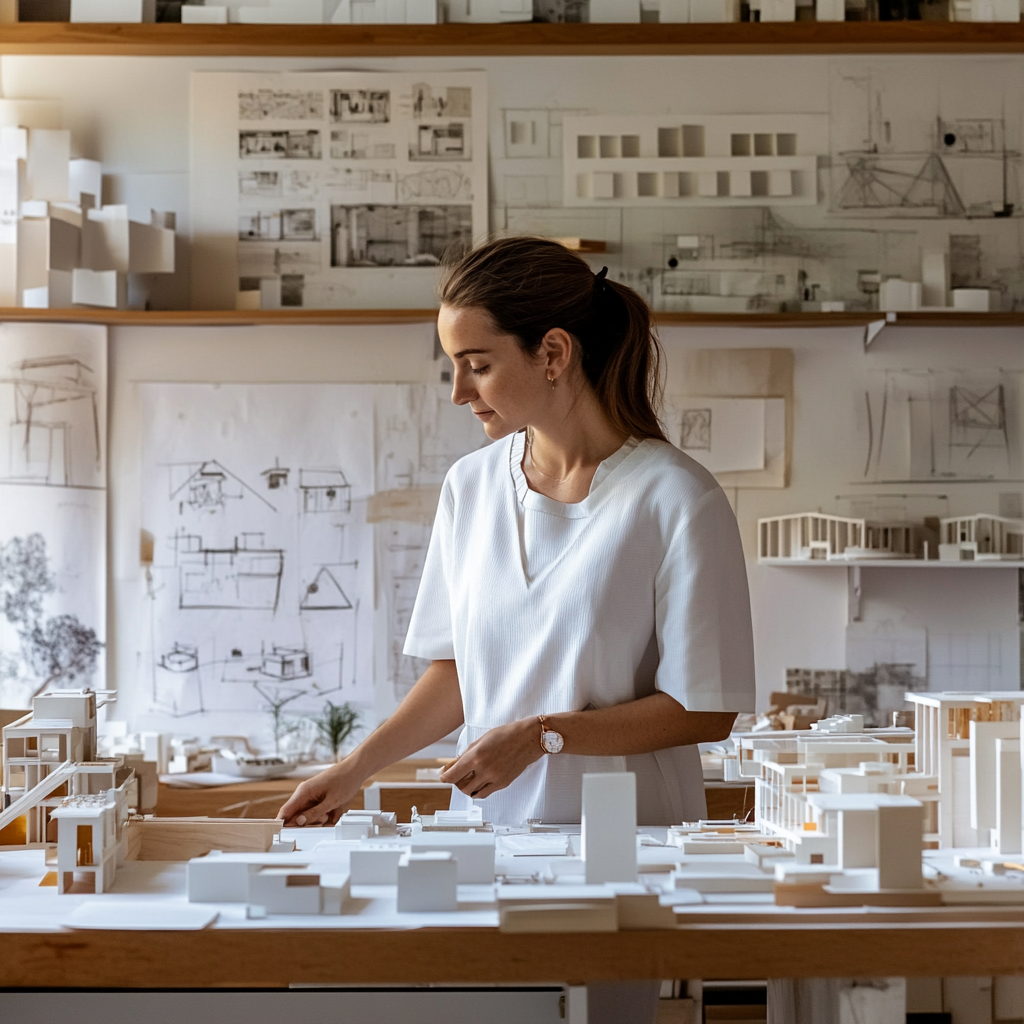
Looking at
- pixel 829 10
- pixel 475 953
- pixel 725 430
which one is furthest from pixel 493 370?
pixel 829 10

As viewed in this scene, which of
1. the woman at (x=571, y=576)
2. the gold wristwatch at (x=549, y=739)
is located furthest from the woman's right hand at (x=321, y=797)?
the gold wristwatch at (x=549, y=739)

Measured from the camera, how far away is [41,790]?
1182mm

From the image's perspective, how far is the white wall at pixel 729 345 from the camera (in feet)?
10.6

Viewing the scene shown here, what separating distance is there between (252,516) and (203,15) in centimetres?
143

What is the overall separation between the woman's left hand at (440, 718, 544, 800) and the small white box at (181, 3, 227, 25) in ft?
8.52

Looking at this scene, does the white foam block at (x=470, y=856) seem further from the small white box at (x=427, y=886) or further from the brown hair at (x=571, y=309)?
the brown hair at (x=571, y=309)

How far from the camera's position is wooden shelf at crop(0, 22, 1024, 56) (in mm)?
3117

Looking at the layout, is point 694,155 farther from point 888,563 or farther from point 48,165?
point 48,165

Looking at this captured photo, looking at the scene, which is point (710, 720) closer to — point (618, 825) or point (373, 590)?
point (618, 825)

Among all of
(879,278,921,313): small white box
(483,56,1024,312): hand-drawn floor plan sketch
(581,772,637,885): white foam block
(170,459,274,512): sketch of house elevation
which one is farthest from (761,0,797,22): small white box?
(581,772,637,885): white foam block

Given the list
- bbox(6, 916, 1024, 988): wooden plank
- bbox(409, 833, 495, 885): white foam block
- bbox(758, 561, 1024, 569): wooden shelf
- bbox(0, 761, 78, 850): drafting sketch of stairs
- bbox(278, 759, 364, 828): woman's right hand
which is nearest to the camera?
bbox(6, 916, 1024, 988): wooden plank

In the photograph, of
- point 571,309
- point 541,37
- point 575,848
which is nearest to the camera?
point 575,848

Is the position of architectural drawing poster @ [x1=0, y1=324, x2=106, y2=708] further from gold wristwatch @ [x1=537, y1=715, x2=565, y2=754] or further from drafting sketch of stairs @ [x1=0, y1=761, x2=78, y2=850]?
gold wristwatch @ [x1=537, y1=715, x2=565, y2=754]

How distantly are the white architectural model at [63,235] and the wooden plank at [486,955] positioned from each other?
98.5 inches
